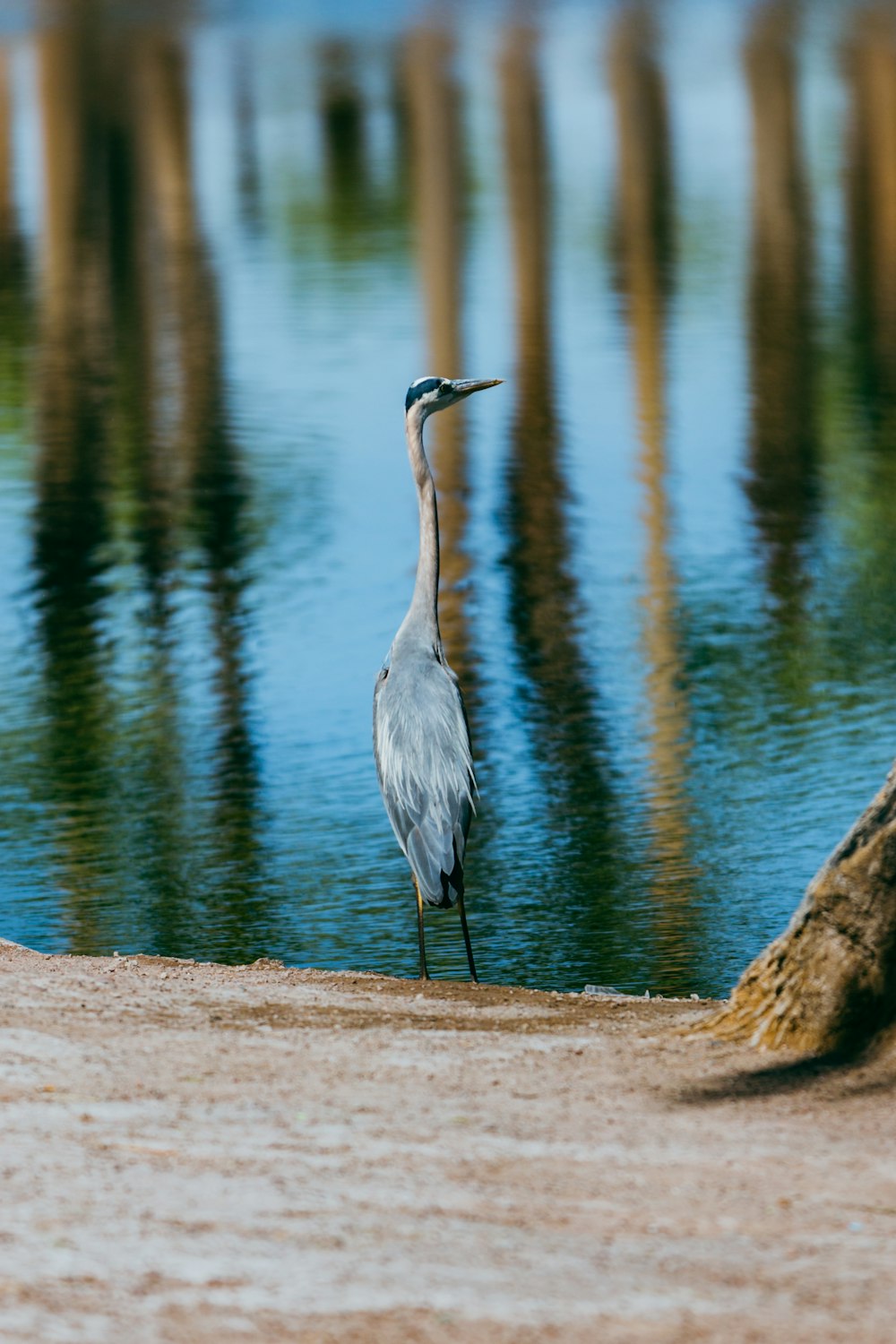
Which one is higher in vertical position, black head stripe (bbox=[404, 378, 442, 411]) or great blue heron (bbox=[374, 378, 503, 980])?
black head stripe (bbox=[404, 378, 442, 411])

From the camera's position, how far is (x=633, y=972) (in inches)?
352

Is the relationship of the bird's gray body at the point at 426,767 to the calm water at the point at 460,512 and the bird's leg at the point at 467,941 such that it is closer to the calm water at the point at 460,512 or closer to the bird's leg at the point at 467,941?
the bird's leg at the point at 467,941

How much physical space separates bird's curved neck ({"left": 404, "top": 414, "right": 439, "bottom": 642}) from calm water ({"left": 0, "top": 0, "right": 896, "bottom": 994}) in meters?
1.38

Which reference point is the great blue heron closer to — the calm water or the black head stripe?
the calm water

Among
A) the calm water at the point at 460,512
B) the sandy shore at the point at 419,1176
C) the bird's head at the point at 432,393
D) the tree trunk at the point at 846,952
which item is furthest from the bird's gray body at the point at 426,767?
the tree trunk at the point at 846,952

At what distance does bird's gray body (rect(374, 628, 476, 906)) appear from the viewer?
343 inches

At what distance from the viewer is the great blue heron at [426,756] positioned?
8688 mm

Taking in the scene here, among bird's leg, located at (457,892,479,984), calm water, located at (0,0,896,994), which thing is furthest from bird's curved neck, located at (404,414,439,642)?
calm water, located at (0,0,896,994)

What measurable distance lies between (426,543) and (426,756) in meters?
1.08

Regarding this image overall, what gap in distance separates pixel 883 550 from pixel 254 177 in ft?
85.8

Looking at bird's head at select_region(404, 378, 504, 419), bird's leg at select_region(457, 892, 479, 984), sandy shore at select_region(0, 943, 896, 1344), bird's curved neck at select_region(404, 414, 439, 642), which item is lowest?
bird's leg at select_region(457, 892, 479, 984)

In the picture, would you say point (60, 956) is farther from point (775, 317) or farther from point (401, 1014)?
point (775, 317)

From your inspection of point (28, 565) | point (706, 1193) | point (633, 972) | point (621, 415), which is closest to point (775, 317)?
point (621, 415)

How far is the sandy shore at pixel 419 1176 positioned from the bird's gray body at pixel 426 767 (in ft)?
3.28
